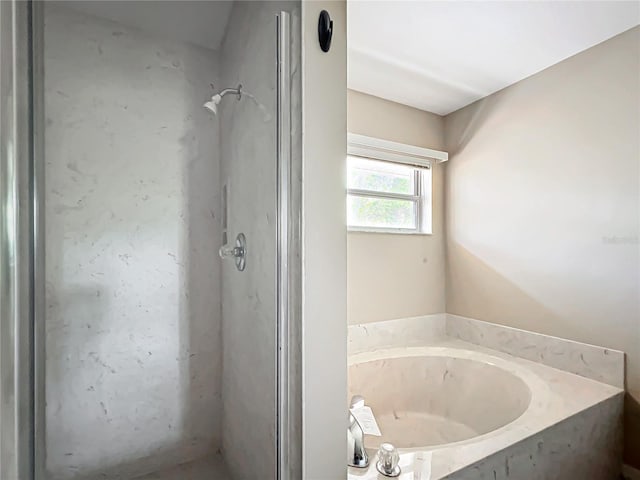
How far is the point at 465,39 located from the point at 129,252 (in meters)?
1.94

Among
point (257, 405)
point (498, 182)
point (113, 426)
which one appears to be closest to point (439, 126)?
point (498, 182)

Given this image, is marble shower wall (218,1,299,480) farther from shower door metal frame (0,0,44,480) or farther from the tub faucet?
shower door metal frame (0,0,44,480)

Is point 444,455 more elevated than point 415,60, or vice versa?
point 415,60

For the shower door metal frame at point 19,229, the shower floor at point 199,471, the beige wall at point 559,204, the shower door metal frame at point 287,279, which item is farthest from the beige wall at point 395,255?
the shower door metal frame at point 19,229

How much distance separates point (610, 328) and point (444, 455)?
52.5 inches

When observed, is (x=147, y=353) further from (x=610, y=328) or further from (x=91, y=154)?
(x=610, y=328)

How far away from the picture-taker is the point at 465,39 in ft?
5.87

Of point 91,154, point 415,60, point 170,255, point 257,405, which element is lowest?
point 257,405

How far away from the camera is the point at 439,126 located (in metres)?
2.72

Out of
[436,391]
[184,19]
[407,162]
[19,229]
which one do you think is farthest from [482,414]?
[184,19]

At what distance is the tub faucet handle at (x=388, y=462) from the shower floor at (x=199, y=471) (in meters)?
0.60

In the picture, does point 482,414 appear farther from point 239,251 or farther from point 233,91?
point 233,91

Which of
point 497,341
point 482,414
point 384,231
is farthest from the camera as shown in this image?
point 384,231

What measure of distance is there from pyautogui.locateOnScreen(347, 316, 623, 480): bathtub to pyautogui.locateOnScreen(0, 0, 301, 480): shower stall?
0.65 metres
